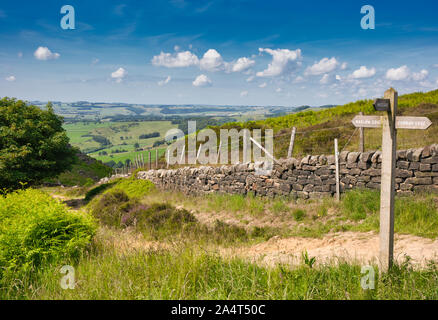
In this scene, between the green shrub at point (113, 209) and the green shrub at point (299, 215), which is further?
the green shrub at point (113, 209)

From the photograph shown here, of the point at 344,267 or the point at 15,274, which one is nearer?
the point at 344,267

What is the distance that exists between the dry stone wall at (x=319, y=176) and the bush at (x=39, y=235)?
21.8ft

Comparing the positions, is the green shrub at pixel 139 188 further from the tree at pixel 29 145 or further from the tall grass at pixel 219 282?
the tall grass at pixel 219 282

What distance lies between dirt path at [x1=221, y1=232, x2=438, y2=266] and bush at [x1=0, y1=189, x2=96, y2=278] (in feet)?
9.06

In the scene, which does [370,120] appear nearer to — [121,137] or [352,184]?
[352,184]

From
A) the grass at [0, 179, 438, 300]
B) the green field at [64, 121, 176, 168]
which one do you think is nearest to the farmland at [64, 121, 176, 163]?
the green field at [64, 121, 176, 168]

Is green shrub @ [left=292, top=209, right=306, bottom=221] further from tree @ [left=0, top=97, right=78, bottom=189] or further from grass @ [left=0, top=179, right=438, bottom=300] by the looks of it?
tree @ [left=0, top=97, right=78, bottom=189]

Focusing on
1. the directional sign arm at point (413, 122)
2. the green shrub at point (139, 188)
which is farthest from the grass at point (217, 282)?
the green shrub at point (139, 188)

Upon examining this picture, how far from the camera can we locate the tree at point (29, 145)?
62.7ft

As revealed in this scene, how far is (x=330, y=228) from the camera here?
722 centimetres

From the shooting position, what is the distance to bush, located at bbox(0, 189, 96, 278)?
476 cm
